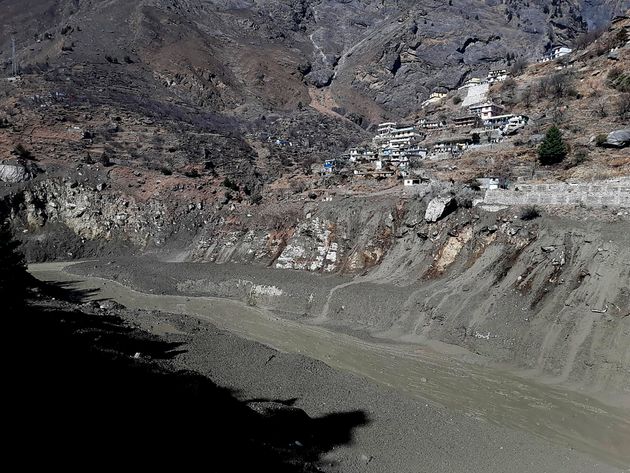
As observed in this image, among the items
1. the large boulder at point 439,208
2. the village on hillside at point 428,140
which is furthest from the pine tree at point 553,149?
the large boulder at point 439,208

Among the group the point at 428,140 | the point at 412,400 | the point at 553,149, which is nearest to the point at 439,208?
the point at 553,149

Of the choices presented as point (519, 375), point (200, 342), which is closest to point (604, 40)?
point (519, 375)

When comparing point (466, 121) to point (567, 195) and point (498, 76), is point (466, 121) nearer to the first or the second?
point (498, 76)

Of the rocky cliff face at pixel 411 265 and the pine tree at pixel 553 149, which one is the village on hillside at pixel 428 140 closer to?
the rocky cliff face at pixel 411 265

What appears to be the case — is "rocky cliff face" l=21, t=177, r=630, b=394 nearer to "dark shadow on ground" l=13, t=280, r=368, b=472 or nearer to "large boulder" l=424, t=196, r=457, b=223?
"large boulder" l=424, t=196, r=457, b=223

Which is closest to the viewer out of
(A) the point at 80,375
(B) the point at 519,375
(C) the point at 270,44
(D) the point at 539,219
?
(A) the point at 80,375

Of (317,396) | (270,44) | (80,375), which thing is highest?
(270,44)

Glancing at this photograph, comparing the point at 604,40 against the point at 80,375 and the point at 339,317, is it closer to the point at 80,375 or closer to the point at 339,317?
the point at 339,317
